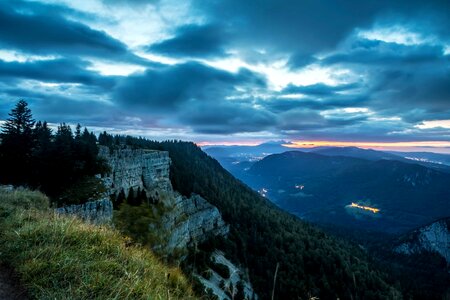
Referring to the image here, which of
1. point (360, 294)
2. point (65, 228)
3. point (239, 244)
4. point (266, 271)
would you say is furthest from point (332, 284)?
point (65, 228)

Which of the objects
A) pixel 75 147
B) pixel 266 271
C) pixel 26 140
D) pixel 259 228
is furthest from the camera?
pixel 259 228

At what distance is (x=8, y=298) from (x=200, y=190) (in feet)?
405

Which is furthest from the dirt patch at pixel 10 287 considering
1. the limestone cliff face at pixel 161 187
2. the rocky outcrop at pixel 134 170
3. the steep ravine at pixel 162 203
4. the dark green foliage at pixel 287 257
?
the dark green foliage at pixel 287 257

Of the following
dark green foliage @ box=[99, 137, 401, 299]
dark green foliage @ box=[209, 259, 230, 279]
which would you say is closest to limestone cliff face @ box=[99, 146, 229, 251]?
dark green foliage @ box=[209, 259, 230, 279]

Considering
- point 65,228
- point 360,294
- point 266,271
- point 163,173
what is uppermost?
point 65,228

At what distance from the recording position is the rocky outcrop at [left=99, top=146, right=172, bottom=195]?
158 feet

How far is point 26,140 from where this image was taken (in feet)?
150

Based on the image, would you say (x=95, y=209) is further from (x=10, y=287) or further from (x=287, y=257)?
(x=287, y=257)

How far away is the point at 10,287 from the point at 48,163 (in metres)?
32.3

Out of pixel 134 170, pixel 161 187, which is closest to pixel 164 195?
pixel 161 187

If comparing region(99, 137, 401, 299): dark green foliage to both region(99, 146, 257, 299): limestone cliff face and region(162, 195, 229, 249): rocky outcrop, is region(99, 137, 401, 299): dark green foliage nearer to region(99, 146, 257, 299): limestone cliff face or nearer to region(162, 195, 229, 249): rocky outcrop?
region(162, 195, 229, 249): rocky outcrop

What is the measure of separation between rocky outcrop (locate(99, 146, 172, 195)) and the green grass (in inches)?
1248

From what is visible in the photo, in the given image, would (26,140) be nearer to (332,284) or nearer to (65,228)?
(65,228)

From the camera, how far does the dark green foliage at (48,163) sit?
31470mm
